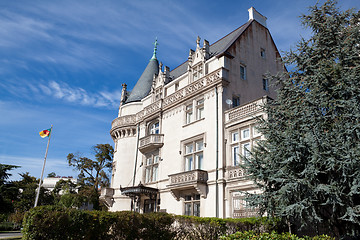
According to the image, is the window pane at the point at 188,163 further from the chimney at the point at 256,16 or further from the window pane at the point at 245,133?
the chimney at the point at 256,16

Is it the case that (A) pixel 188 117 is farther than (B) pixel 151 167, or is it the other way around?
(B) pixel 151 167

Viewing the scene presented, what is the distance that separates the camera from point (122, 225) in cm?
1434

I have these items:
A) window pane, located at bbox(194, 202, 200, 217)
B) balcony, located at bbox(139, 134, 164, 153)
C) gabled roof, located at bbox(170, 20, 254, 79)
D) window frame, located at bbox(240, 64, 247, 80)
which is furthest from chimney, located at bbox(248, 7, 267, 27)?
window pane, located at bbox(194, 202, 200, 217)

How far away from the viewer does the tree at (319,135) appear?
1273cm

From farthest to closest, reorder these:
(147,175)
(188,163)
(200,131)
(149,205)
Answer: (147,175) < (149,205) < (188,163) < (200,131)

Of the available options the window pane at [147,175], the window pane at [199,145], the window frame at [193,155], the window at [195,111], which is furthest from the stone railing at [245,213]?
the window pane at [147,175]

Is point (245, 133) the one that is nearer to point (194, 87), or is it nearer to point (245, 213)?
point (245, 213)

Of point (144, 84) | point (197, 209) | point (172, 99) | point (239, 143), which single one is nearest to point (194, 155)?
point (197, 209)

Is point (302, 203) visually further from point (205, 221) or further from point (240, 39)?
point (240, 39)

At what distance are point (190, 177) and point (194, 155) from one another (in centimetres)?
261

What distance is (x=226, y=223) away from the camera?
15.5 metres

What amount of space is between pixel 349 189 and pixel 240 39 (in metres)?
16.8

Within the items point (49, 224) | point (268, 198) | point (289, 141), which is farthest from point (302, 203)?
point (49, 224)

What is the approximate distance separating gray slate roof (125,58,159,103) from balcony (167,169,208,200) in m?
14.2
